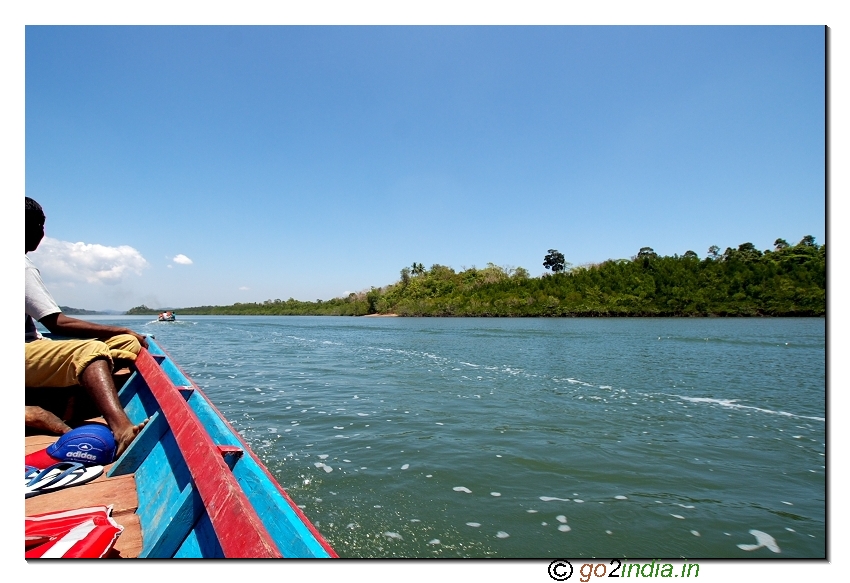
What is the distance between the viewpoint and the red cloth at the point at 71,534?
169 cm

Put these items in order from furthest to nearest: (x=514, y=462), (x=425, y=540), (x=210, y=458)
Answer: (x=514, y=462), (x=425, y=540), (x=210, y=458)

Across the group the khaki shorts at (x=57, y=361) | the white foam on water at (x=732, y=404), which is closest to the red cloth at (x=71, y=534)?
the khaki shorts at (x=57, y=361)

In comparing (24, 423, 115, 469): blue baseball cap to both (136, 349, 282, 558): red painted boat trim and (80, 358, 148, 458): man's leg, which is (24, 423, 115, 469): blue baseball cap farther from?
(136, 349, 282, 558): red painted boat trim

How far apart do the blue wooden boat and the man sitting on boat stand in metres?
0.25

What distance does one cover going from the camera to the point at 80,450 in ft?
7.83

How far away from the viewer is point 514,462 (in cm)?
465

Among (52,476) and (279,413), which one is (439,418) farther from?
(52,476)

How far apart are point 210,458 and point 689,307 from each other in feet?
184

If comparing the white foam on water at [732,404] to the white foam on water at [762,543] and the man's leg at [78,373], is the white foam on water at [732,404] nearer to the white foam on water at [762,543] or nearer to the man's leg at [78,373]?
the white foam on water at [762,543]

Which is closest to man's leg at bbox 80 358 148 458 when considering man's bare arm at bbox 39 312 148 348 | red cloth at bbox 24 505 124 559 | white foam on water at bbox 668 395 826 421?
man's bare arm at bbox 39 312 148 348

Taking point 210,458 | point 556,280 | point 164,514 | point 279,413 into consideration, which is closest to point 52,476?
point 164,514

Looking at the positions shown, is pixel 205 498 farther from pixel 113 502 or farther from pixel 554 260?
pixel 554 260

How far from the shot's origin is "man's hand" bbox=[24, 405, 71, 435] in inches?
108

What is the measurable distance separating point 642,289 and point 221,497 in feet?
201
